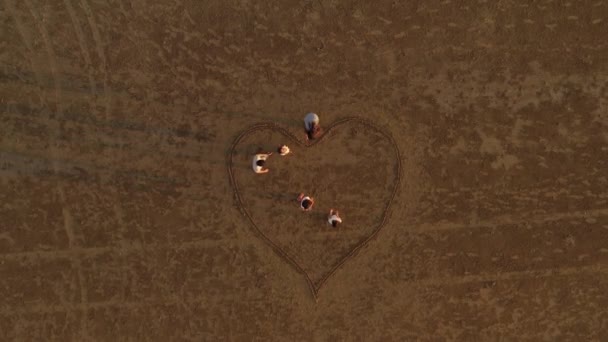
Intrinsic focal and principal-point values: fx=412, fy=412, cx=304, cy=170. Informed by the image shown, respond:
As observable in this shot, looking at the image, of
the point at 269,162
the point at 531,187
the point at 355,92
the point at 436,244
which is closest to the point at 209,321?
the point at 269,162

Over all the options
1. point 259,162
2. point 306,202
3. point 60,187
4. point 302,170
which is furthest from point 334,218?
point 60,187

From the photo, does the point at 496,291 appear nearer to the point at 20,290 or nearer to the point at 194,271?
the point at 194,271

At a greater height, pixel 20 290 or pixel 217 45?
pixel 217 45

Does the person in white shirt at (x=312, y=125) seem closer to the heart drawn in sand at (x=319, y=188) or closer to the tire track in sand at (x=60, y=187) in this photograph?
the heart drawn in sand at (x=319, y=188)

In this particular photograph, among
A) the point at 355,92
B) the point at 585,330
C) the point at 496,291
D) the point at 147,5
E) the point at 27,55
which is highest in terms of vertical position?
the point at 147,5

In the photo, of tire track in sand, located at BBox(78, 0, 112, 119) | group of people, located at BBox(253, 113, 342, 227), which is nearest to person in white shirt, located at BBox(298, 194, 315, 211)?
group of people, located at BBox(253, 113, 342, 227)

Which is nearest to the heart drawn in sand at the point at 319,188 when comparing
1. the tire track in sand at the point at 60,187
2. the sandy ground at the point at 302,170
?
the sandy ground at the point at 302,170
